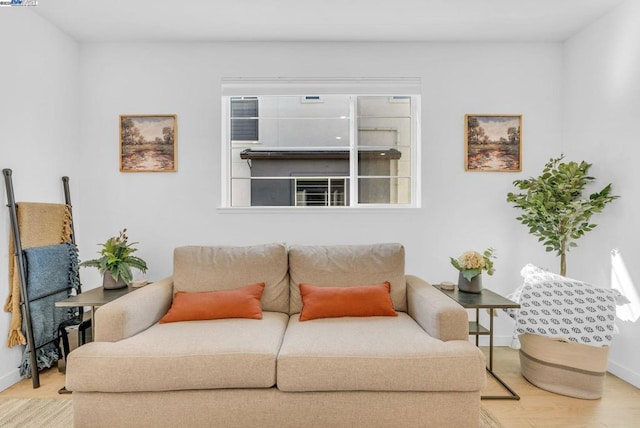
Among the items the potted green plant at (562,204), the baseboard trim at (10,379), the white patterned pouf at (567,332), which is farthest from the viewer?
the potted green plant at (562,204)

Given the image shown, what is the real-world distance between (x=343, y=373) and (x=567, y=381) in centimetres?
158

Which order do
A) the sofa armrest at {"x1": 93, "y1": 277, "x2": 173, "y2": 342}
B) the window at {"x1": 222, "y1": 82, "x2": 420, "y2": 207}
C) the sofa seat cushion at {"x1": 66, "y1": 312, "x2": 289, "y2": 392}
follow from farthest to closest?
1. the window at {"x1": 222, "y1": 82, "x2": 420, "y2": 207}
2. the sofa armrest at {"x1": 93, "y1": 277, "x2": 173, "y2": 342}
3. the sofa seat cushion at {"x1": 66, "y1": 312, "x2": 289, "y2": 392}

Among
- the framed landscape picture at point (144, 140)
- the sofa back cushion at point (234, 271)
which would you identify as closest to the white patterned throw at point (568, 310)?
the sofa back cushion at point (234, 271)

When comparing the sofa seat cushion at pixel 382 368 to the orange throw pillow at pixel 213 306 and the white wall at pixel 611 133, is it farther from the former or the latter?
the white wall at pixel 611 133

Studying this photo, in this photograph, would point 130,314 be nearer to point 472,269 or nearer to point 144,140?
point 144,140

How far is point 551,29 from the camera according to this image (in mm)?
2822

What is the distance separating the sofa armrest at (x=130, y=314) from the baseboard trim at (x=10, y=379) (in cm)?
93

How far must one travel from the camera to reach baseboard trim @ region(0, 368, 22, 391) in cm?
231

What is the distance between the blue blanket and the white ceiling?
1737 millimetres

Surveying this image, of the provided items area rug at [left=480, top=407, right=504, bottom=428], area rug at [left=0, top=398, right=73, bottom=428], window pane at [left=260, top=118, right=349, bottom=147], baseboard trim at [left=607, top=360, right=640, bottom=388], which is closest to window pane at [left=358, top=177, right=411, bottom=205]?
window pane at [left=260, top=118, right=349, bottom=147]

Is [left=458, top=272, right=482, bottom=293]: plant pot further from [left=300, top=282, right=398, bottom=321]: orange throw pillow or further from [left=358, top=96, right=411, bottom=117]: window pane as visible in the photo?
[left=358, top=96, right=411, bottom=117]: window pane

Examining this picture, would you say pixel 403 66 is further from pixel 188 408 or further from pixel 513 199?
pixel 188 408

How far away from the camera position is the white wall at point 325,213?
9.90 feet

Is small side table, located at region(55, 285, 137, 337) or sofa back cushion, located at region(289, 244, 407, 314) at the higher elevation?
sofa back cushion, located at region(289, 244, 407, 314)
